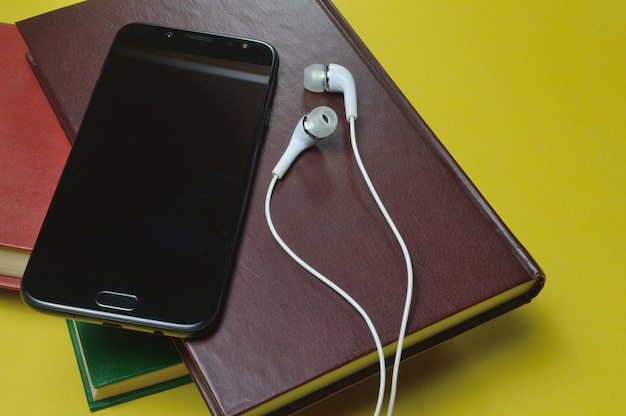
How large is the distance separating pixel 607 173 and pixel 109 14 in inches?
21.3

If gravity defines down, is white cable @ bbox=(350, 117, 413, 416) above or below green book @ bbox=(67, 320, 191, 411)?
above

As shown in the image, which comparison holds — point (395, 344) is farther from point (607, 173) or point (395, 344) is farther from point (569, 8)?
point (569, 8)

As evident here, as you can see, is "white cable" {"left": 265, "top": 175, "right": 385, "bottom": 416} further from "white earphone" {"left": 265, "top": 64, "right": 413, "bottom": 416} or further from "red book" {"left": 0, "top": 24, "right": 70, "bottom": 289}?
"red book" {"left": 0, "top": 24, "right": 70, "bottom": 289}

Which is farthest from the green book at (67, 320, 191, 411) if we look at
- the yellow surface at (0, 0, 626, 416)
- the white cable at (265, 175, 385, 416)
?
the white cable at (265, 175, 385, 416)

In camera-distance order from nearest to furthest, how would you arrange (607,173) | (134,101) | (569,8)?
(134,101)
(607,173)
(569,8)

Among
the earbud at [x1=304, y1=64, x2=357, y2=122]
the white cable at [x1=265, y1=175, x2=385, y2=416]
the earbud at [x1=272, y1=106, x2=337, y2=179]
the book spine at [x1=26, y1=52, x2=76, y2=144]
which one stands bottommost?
the book spine at [x1=26, y1=52, x2=76, y2=144]

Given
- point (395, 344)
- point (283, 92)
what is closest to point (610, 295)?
point (395, 344)

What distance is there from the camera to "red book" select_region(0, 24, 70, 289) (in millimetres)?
554

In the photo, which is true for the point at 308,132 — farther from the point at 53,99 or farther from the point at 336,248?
the point at 53,99

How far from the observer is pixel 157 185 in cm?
53

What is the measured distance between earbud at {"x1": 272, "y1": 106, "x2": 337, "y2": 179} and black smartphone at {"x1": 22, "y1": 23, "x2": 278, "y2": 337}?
0.03m

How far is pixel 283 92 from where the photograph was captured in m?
0.61

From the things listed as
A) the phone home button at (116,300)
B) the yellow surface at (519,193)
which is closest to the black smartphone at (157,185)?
the phone home button at (116,300)

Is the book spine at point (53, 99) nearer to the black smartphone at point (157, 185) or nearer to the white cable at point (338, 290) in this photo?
the black smartphone at point (157, 185)
